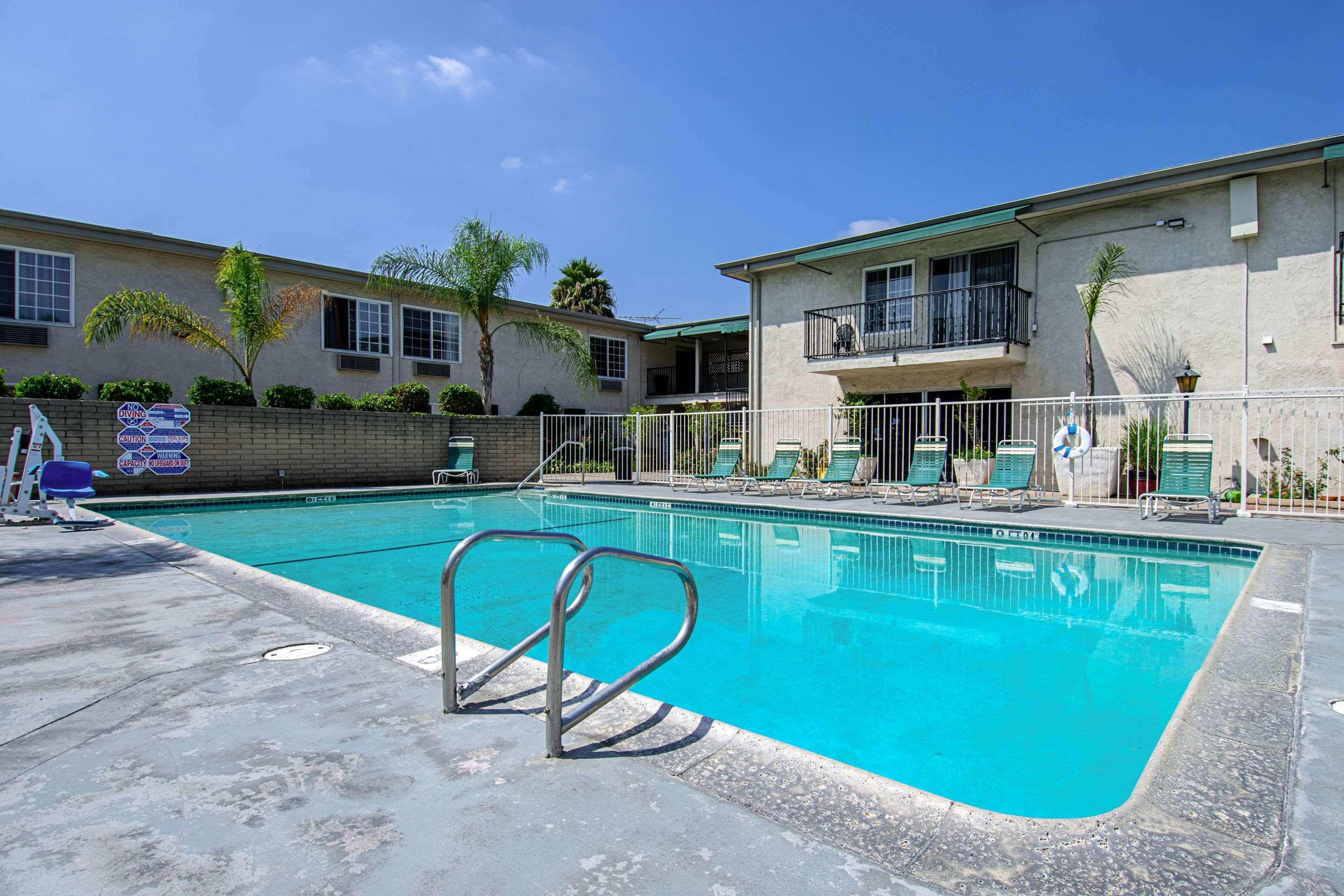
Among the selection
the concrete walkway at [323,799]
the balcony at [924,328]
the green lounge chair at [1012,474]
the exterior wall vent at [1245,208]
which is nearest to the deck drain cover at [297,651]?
the concrete walkway at [323,799]

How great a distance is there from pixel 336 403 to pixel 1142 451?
1683 centimetres

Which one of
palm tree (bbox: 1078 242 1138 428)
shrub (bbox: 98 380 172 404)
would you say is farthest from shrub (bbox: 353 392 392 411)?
palm tree (bbox: 1078 242 1138 428)

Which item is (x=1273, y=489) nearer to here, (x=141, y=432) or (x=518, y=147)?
(x=518, y=147)

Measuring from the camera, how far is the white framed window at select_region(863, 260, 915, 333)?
1584cm

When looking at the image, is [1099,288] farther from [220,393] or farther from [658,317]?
[658,317]

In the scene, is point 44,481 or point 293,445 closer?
point 44,481

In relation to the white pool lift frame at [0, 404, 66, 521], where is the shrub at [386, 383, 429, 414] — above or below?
above

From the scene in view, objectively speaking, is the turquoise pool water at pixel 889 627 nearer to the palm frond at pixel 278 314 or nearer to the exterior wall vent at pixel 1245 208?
the palm frond at pixel 278 314

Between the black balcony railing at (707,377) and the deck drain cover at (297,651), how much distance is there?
20552 mm

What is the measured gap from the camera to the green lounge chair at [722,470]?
14.2m

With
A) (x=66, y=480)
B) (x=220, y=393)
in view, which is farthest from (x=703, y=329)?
(x=66, y=480)

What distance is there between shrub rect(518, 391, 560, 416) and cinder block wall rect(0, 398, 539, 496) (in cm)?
224

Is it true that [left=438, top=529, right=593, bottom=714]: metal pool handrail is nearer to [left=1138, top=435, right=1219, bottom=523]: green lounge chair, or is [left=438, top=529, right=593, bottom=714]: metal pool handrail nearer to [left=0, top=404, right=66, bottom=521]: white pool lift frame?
[left=0, top=404, right=66, bottom=521]: white pool lift frame

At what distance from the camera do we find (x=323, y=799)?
2010 millimetres
